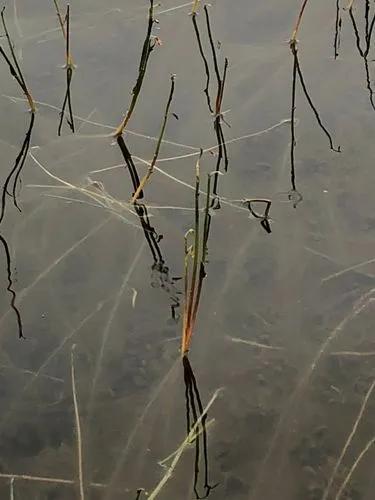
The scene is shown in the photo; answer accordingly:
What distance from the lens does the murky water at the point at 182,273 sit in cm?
175

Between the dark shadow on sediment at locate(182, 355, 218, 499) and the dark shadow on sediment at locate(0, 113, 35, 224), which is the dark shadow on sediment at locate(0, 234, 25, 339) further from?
the dark shadow on sediment at locate(182, 355, 218, 499)

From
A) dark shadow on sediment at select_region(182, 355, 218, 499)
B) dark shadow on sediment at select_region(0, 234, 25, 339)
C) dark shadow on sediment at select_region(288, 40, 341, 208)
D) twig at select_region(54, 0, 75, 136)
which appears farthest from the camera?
twig at select_region(54, 0, 75, 136)

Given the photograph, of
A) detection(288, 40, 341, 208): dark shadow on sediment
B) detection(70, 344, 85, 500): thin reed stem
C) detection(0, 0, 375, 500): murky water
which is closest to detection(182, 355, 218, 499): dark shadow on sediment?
detection(0, 0, 375, 500): murky water

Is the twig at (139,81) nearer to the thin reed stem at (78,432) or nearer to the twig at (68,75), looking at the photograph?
the twig at (68,75)

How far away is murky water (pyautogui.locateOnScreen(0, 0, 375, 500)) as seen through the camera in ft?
5.73

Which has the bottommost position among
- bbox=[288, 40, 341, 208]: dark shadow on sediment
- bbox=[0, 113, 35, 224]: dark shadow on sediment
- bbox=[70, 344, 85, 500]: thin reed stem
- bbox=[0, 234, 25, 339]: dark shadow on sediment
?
bbox=[70, 344, 85, 500]: thin reed stem

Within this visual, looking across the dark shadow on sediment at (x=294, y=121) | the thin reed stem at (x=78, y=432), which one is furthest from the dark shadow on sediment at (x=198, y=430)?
the dark shadow on sediment at (x=294, y=121)

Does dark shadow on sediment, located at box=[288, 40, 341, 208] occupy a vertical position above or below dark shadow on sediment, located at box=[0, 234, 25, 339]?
above

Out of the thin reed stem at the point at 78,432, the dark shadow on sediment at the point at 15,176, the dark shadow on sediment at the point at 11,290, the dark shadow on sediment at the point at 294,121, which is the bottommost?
the thin reed stem at the point at 78,432

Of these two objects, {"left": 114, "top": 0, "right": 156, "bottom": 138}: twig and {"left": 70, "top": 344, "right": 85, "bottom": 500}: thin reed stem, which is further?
{"left": 114, "top": 0, "right": 156, "bottom": 138}: twig

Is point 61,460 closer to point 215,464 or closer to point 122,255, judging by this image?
point 215,464

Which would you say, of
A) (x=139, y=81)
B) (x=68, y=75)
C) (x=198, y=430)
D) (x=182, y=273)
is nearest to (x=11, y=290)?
(x=182, y=273)

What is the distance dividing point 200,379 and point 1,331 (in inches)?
21.6

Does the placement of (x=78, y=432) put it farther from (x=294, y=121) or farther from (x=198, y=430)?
(x=294, y=121)
